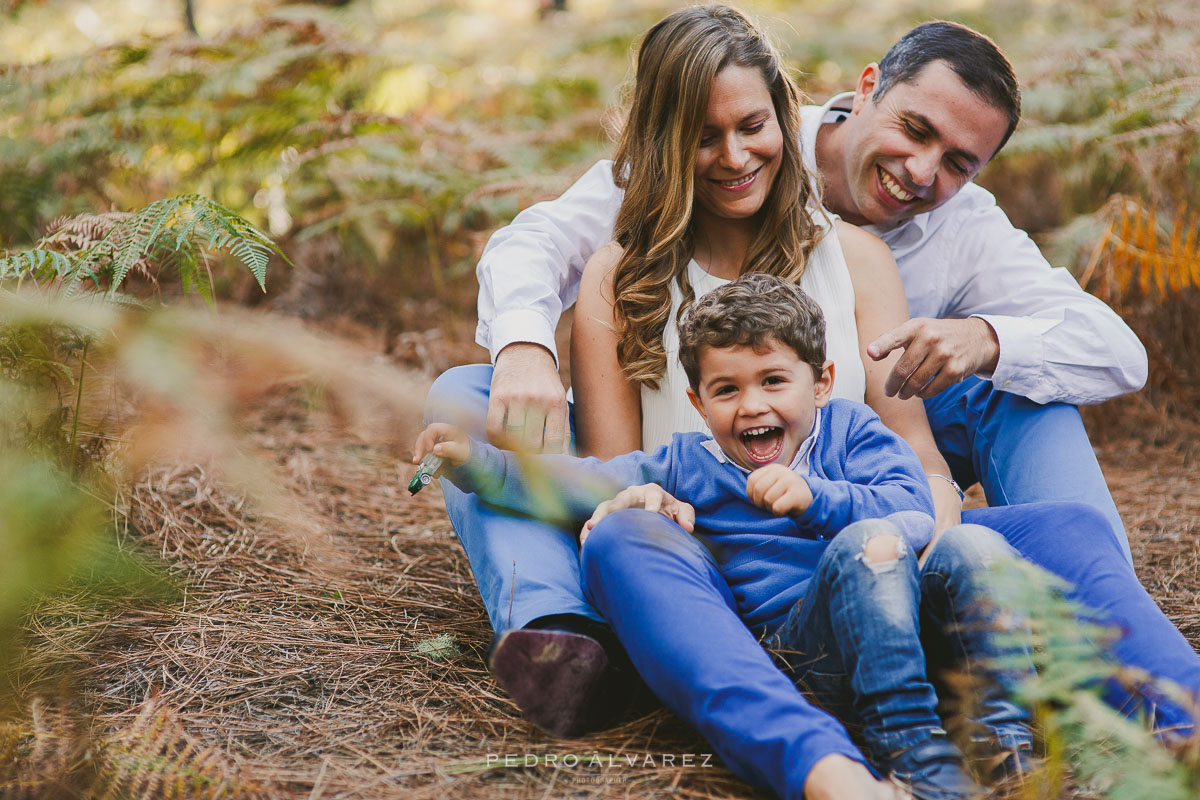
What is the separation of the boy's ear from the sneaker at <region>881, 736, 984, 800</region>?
0.78 m

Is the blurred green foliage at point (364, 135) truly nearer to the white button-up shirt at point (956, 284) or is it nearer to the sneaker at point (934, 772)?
the white button-up shirt at point (956, 284)

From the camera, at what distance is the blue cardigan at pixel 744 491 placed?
1861 millimetres

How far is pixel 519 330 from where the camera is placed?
2201mm

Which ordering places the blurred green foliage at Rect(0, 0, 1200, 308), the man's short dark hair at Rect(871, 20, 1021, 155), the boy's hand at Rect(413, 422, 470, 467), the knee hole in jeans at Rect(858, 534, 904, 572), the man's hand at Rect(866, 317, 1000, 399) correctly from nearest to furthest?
the knee hole in jeans at Rect(858, 534, 904, 572) → the boy's hand at Rect(413, 422, 470, 467) → the man's hand at Rect(866, 317, 1000, 399) → the man's short dark hair at Rect(871, 20, 1021, 155) → the blurred green foliage at Rect(0, 0, 1200, 308)

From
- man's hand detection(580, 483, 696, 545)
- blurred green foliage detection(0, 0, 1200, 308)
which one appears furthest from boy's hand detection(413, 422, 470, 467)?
blurred green foliage detection(0, 0, 1200, 308)

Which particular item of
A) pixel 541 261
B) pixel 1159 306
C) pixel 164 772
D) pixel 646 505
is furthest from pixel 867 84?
pixel 164 772

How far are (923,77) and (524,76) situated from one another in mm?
3439

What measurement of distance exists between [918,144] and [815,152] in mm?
348

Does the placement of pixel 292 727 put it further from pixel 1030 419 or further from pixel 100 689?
pixel 1030 419

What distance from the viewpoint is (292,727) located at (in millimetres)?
1799

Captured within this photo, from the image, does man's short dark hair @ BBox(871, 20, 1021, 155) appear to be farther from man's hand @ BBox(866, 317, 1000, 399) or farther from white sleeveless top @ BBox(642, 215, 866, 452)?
man's hand @ BBox(866, 317, 1000, 399)

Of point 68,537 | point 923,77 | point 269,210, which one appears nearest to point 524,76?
point 269,210

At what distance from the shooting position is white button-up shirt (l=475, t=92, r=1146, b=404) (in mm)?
2293

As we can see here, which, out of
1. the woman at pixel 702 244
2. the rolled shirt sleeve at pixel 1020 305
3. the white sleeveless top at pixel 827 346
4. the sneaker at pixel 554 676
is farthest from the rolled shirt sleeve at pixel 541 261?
the rolled shirt sleeve at pixel 1020 305
